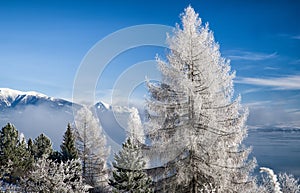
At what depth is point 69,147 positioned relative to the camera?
36156mm

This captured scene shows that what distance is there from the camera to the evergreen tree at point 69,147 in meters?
35.6

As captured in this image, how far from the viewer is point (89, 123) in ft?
121

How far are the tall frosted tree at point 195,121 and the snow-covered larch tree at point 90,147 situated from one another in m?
22.0

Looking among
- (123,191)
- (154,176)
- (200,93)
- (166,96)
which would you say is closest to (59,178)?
(123,191)

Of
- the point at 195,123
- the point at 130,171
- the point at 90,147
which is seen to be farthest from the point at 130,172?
the point at 90,147

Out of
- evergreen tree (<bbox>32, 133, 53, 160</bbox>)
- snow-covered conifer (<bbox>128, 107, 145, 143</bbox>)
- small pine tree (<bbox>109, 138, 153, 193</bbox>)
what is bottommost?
small pine tree (<bbox>109, 138, 153, 193</bbox>)

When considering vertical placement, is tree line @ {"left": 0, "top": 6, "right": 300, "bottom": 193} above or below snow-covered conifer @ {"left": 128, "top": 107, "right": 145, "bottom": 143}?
below

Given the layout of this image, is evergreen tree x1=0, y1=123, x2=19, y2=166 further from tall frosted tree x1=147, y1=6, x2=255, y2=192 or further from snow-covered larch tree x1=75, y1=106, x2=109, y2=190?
tall frosted tree x1=147, y1=6, x2=255, y2=192

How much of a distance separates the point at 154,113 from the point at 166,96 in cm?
100

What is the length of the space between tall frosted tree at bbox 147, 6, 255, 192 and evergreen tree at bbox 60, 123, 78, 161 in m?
21.2

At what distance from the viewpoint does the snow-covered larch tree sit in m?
37.1

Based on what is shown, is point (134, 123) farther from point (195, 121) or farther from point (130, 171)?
point (195, 121)

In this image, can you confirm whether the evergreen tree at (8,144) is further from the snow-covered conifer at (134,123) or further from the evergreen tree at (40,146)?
the snow-covered conifer at (134,123)

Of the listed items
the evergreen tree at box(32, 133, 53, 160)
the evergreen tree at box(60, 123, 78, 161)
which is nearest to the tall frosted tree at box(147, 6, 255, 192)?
the evergreen tree at box(60, 123, 78, 161)
